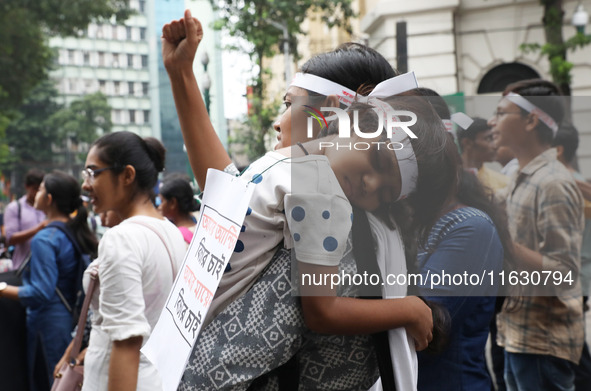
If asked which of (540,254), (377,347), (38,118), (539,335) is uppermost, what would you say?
(38,118)

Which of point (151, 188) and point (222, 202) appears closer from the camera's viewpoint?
point (222, 202)

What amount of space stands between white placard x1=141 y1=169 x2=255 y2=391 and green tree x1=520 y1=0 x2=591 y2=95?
10915 millimetres

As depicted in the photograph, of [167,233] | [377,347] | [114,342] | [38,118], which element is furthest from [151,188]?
[38,118]

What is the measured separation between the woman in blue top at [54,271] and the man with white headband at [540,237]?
2.78 metres

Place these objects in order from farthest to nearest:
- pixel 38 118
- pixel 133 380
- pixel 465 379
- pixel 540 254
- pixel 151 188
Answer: pixel 38 118 → pixel 151 188 → pixel 133 380 → pixel 465 379 → pixel 540 254

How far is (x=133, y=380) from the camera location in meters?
2.48

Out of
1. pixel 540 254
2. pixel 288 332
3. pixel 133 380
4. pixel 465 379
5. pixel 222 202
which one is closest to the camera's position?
pixel 288 332

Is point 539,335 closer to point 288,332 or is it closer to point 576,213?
point 576,213

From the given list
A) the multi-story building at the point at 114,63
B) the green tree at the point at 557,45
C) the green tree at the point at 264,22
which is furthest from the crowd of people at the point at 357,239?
the multi-story building at the point at 114,63

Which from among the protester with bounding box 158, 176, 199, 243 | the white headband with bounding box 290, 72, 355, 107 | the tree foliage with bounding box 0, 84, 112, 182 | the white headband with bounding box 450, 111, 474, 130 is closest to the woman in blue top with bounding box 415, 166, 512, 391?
the white headband with bounding box 450, 111, 474, 130

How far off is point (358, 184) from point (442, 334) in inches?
17.5

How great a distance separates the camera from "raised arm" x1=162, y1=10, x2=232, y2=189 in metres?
1.95

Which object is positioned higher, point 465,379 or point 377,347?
point 377,347

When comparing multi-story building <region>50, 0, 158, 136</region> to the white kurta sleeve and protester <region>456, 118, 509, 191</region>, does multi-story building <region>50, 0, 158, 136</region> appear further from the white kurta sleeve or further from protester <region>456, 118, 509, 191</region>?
protester <region>456, 118, 509, 191</region>
